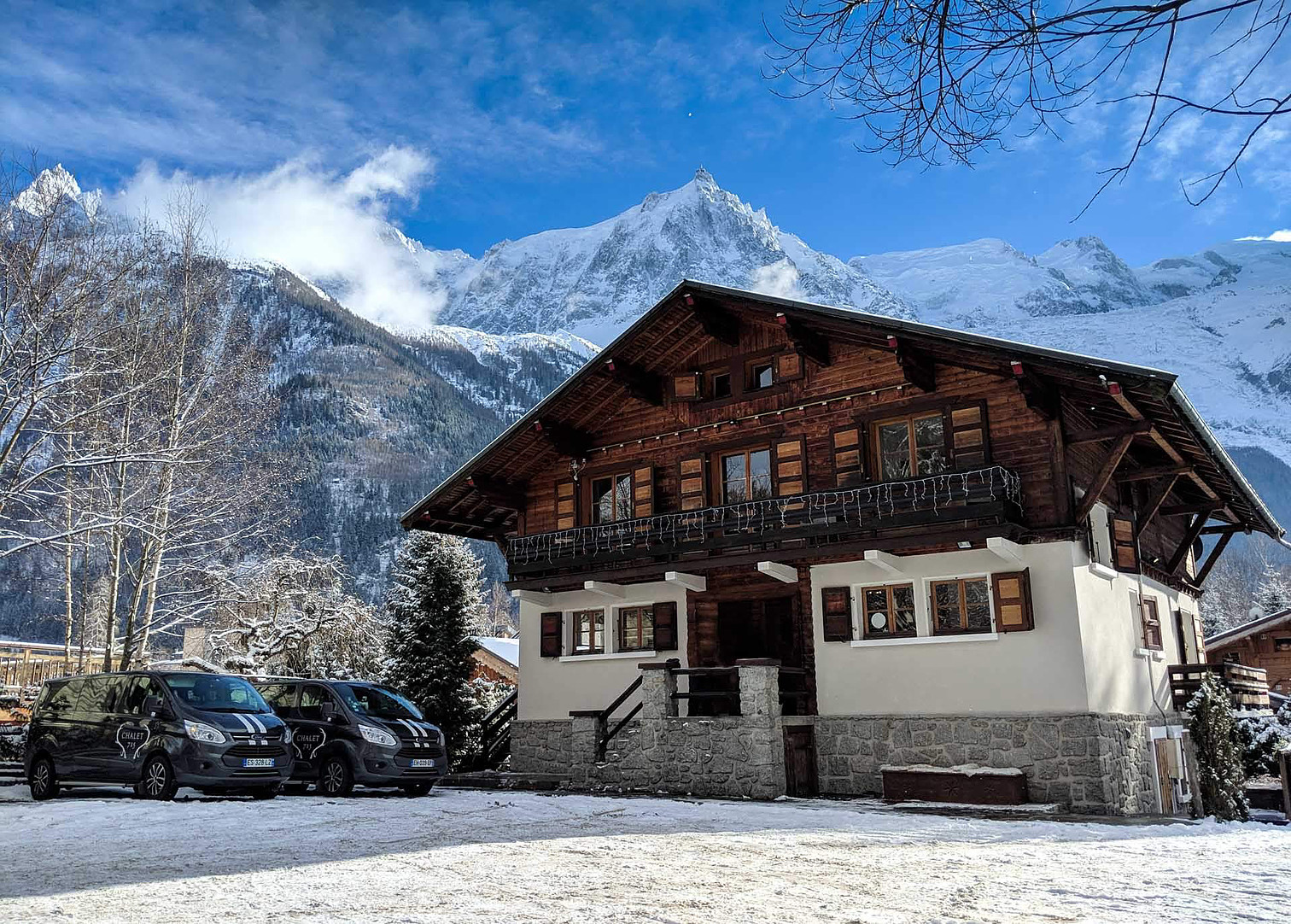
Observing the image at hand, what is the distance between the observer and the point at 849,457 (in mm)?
19000

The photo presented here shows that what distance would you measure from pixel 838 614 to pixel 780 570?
1391 millimetres

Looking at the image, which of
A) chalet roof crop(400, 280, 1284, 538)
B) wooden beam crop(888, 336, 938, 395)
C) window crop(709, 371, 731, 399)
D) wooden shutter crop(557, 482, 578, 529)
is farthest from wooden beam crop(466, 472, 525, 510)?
wooden beam crop(888, 336, 938, 395)

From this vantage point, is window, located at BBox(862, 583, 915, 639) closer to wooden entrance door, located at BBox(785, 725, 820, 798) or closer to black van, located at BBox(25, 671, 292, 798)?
wooden entrance door, located at BBox(785, 725, 820, 798)

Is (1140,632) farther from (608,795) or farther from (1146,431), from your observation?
(608,795)

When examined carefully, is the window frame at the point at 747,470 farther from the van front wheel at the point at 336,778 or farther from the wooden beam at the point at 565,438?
the van front wheel at the point at 336,778

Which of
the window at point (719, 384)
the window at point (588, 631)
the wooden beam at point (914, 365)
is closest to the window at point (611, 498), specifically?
the window at point (588, 631)

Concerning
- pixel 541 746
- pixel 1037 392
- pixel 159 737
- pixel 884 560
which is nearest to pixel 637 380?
A: pixel 884 560

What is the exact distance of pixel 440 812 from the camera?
1308 cm

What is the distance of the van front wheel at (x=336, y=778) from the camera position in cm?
1619

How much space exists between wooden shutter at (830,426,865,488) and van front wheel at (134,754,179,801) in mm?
11714

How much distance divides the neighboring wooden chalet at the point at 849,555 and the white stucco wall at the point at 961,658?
42 millimetres

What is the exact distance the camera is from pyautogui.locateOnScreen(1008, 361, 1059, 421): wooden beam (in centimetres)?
1664

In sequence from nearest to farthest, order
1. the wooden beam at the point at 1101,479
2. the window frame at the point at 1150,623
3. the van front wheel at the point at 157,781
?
the van front wheel at the point at 157,781
the wooden beam at the point at 1101,479
the window frame at the point at 1150,623

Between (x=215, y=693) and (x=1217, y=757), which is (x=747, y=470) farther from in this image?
(x=215, y=693)
